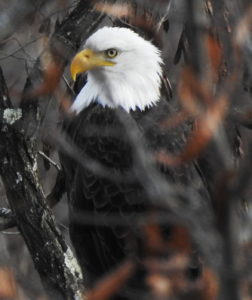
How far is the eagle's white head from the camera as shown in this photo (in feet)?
13.6

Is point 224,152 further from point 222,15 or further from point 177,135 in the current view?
point 177,135

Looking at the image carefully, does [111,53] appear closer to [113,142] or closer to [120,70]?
[120,70]

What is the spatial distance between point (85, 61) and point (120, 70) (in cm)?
33

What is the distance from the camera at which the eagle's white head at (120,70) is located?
416cm

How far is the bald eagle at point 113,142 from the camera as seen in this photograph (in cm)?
391

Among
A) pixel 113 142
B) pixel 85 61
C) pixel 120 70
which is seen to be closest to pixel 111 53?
pixel 120 70

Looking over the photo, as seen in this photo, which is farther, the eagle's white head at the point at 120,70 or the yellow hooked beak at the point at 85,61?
the eagle's white head at the point at 120,70

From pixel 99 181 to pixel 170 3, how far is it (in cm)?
87

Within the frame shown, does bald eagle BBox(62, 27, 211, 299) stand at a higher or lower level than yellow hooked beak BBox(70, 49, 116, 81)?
lower

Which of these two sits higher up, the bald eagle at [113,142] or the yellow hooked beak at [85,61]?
the yellow hooked beak at [85,61]

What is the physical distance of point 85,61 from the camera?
4.02m

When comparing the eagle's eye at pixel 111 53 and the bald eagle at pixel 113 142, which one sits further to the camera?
the eagle's eye at pixel 111 53

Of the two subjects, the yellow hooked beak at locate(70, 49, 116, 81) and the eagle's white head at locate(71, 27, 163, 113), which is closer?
the yellow hooked beak at locate(70, 49, 116, 81)

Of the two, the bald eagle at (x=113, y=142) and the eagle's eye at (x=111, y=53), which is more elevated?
the eagle's eye at (x=111, y=53)
